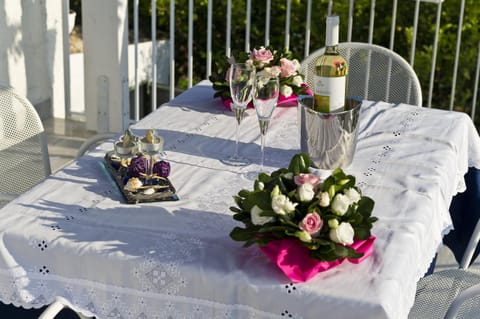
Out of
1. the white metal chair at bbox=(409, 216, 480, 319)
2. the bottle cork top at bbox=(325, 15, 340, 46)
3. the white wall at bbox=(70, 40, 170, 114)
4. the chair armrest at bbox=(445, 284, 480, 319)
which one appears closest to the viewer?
the chair armrest at bbox=(445, 284, 480, 319)

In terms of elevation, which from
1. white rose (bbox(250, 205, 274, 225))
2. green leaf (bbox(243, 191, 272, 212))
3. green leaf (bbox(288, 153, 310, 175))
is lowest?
white rose (bbox(250, 205, 274, 225))

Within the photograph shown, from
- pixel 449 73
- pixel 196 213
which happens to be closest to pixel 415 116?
pixel 196 213

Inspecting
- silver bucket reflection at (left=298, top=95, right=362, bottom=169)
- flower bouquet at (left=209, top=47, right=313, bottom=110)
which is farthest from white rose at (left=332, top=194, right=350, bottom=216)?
flower bouquet at (left=209, top=47, right=313, bottom=110)

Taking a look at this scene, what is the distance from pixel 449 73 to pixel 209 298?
14.2 feet

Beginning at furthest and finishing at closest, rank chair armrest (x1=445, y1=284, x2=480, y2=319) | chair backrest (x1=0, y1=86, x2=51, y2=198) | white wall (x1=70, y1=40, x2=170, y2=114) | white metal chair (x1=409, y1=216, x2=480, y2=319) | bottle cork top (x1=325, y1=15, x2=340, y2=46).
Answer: white wall (x1=70, y1=40, x2=170, y2=114), chair backrest (x1=0, y1=86, x2=51, y2=198), bottle cork top (x1=325, y1=15, x2=340, y2=46), white metal chair (x1=409, y1=216, x2=480, y2=319), chair armrest (x1=445, y1=284, x2=480, y2=319)

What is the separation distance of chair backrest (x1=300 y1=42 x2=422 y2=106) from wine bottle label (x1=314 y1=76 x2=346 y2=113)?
3.15 ft

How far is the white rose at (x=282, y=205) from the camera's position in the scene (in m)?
1.72

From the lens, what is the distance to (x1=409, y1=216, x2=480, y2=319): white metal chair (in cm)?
Result: 209

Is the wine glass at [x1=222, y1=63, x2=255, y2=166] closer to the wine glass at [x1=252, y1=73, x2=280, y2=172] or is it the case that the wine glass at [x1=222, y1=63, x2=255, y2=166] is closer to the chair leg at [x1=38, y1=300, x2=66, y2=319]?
the wine glass at [x1=252, y1=73, x2=280, y2=172]

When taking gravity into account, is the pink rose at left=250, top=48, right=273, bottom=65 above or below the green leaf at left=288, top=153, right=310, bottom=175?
above

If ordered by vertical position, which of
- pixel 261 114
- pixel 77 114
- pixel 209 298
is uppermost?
pixel 261 114

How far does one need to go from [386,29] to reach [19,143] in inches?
137

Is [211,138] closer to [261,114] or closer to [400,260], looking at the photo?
[261,114]

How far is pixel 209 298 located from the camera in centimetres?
176
